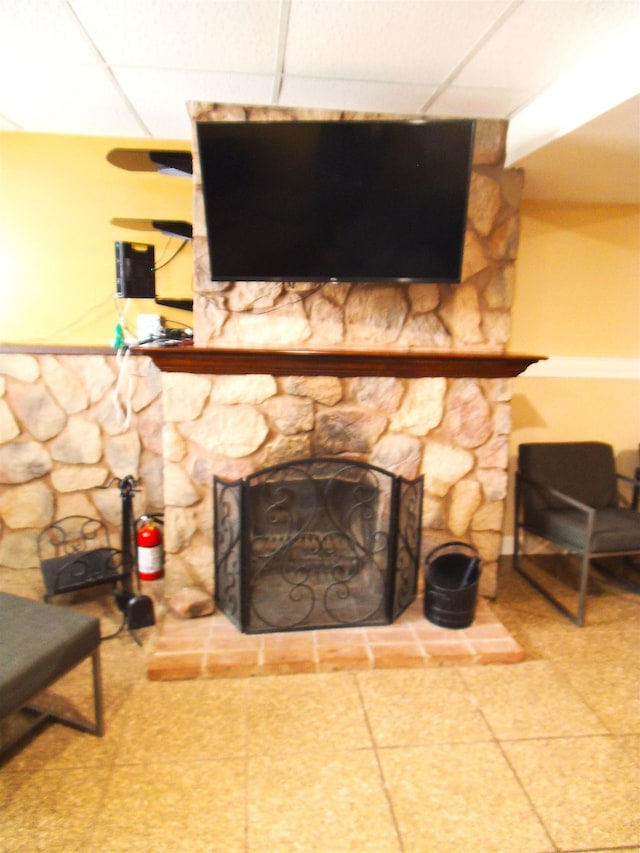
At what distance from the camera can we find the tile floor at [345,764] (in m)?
1.46

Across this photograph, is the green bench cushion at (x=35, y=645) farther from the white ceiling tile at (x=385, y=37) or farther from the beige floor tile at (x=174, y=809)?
the white ceiling tile at (x=385, y=37)

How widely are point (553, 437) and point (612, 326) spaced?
69cm

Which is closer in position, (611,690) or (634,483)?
(611,690)

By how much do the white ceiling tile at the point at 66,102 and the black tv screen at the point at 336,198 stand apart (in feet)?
1.66

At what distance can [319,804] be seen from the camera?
1.54 metres

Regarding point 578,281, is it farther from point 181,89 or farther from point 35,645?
point 35,645

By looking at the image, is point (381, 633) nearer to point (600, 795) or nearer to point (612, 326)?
point (600, 795)

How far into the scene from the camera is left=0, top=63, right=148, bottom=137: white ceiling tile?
199 cm

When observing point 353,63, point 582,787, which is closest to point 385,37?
point 353,63

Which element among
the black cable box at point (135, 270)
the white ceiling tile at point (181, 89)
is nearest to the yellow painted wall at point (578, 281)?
the white ceiling tile at point (181, 89)

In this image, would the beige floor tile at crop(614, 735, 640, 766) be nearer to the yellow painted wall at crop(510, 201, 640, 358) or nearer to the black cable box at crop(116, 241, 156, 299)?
the yellow painted wall at crop(510, 201, 640, 358)

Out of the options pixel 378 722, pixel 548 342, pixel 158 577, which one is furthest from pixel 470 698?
pixel 548 342

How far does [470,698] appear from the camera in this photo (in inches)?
78.6

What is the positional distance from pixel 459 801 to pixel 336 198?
202cm
